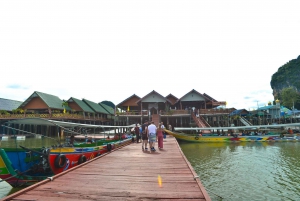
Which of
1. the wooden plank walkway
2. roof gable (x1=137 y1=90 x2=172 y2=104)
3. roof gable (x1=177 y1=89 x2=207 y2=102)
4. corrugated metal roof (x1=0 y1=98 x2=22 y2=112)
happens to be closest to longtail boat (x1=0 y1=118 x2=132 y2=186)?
the wooden plank walkway

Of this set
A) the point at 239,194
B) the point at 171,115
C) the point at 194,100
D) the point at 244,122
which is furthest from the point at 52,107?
the point at 239,194

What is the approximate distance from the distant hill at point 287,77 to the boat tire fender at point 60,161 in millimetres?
73384

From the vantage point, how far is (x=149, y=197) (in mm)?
3723

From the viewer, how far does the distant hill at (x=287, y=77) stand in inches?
2525

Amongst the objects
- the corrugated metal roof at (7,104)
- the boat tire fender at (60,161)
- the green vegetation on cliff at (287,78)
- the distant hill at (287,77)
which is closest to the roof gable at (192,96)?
the boat tire fender at (60,161)

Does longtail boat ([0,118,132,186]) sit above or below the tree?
below

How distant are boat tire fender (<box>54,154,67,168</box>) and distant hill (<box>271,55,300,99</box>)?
73384mm

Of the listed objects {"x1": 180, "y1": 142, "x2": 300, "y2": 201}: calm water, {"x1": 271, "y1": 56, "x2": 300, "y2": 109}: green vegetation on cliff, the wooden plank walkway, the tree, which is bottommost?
{"x1": 180, "y1": 142, "x2": 300, "y2": 201}: calm water

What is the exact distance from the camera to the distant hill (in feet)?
210

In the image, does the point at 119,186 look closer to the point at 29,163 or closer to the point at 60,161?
the point at 60,161

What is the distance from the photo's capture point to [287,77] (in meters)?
66.5

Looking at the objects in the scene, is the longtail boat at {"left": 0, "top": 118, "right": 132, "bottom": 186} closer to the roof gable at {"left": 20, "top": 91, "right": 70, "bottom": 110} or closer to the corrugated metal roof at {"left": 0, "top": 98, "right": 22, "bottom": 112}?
the roof gable at {"left": 20, "top": 91, "right": 70, "bottom": 110}

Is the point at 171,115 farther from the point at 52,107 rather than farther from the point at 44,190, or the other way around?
the point at 44,190

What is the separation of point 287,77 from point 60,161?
252 feet
